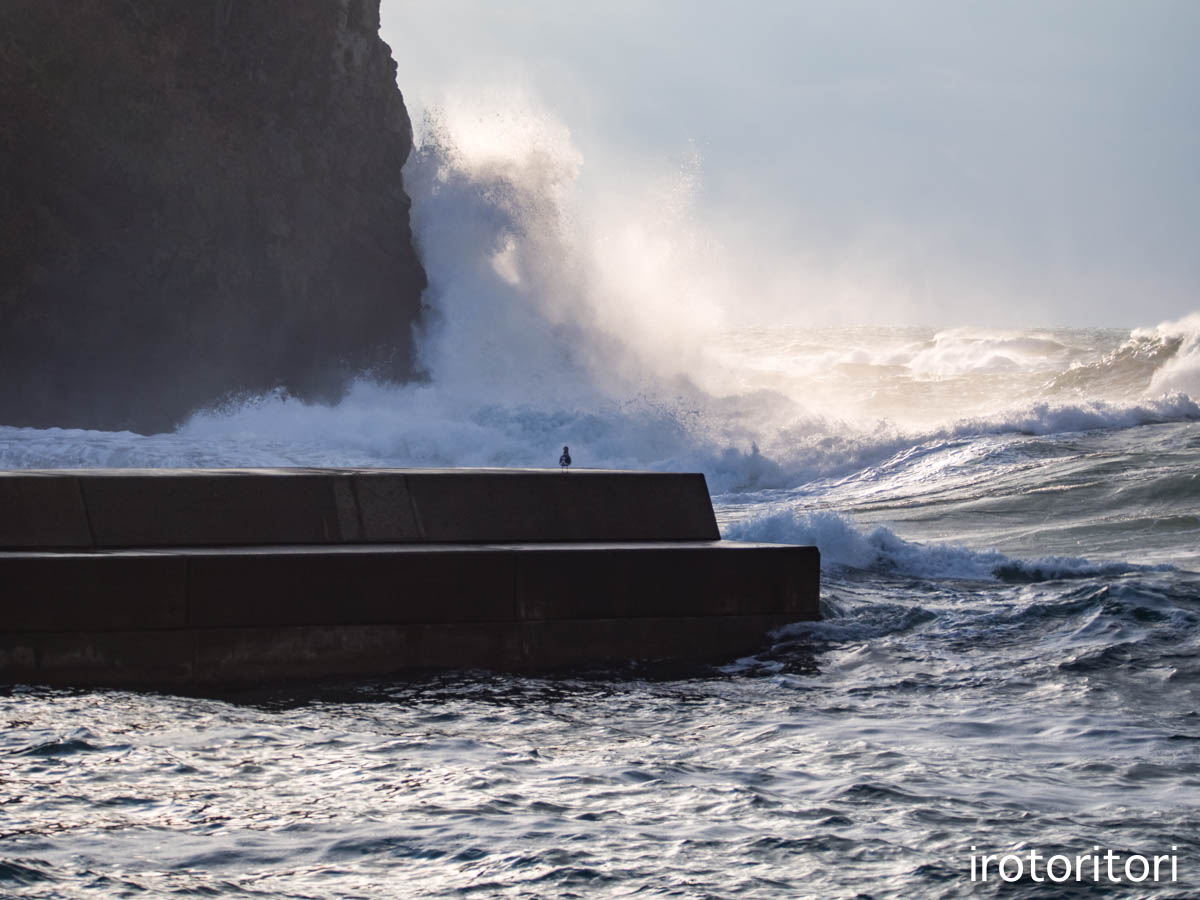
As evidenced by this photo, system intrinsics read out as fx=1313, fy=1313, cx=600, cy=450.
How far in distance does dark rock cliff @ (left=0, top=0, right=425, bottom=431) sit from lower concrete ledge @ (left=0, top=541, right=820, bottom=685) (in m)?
25.9

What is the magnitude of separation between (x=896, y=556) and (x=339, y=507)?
5258 millimetres

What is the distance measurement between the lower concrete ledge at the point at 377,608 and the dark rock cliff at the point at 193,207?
25.9 meters

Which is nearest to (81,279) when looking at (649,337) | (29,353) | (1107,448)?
(29,353)

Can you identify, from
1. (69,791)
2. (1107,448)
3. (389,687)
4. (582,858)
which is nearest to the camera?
(582,858)

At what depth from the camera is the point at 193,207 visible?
32.3 meters

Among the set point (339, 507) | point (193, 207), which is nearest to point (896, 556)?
point (339, 507)

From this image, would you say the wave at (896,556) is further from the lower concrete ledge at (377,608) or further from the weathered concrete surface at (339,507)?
the lower concrete ledge at (377,608)

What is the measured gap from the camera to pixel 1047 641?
7.57 meters

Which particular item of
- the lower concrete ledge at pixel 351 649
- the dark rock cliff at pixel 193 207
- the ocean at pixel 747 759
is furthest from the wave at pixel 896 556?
the dark rock cliff at pixel 193 207

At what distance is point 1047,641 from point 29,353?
89.6ft

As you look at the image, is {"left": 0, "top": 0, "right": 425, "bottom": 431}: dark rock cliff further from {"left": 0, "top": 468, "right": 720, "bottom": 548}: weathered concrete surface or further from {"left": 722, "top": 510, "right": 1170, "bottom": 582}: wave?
{"left": 0, "top": 468, "right": 720, "bottom": 548}: weathered concrete surface

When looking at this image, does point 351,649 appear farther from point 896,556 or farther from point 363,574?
point 896,556

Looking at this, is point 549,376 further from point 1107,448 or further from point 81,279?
Answer: point 1107,448

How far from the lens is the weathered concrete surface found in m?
6.68
